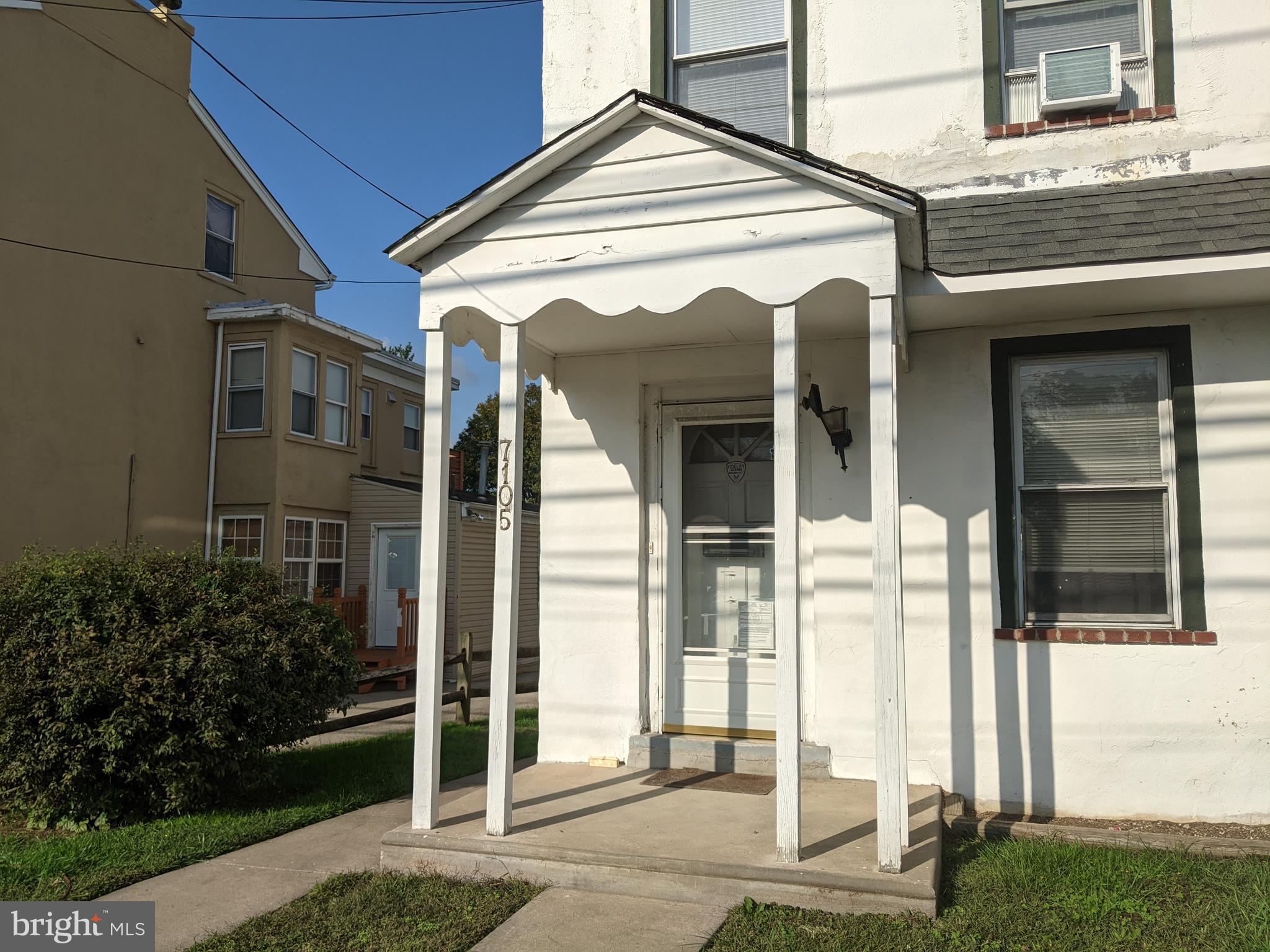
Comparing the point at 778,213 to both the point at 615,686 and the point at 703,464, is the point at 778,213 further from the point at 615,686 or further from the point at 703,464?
the point at 615,686

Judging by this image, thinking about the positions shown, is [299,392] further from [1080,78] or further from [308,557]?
[1080,78]

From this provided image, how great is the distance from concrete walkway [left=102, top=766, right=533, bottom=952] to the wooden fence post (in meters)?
3.90

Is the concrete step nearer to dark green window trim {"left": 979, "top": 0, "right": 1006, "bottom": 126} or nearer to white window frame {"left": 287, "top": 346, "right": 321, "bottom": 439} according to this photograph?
dark green window trim {"left": 979, "top": 0, "right": 1006, "bottom": 126}

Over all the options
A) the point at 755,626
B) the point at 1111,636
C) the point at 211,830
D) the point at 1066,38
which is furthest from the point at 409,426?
the point at 1111,636

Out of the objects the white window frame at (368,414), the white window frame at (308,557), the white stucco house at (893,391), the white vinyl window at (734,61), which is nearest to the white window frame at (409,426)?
the white window frame at (368,414)

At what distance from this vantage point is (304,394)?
1666cm

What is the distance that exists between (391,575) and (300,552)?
1835 millimetres

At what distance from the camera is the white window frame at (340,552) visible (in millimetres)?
16781

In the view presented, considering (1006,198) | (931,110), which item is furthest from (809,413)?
(931,110)

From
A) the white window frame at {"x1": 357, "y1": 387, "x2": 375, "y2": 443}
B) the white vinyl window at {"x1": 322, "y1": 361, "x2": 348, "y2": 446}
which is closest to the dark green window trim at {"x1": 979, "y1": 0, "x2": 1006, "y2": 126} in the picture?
the white vinyl window at {"x1": 322, "y1": 361, "x2": 348, "y2": 446}

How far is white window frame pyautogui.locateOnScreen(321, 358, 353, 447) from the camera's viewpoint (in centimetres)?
1702

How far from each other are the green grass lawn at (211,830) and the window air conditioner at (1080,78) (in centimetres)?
624

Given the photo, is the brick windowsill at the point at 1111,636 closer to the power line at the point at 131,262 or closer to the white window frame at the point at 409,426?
the power line at the point at 131,262

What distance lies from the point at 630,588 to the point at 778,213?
2.90 metres
